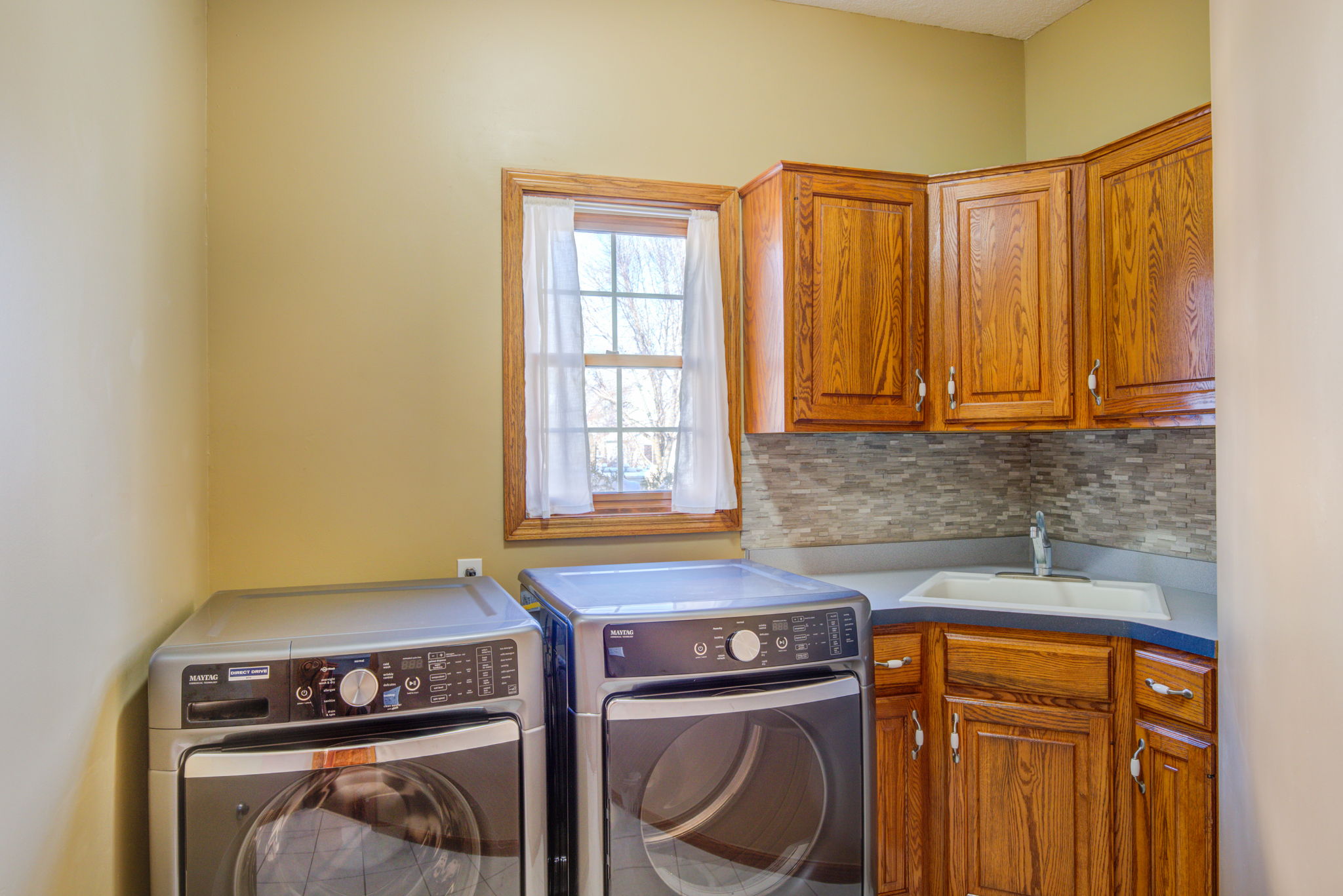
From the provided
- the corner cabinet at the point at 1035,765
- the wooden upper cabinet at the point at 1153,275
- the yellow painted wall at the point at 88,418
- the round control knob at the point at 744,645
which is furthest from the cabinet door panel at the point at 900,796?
the yellow painted wall at the point at 88,418

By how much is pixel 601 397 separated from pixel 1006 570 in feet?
5.03

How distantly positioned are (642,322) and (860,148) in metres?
1.03

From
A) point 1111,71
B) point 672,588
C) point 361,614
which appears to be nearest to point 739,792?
point 672,588

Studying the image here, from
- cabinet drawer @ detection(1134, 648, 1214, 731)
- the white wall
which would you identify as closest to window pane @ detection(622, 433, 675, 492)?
cabinet drawer @ detection(1134, 648, 1214, 731)

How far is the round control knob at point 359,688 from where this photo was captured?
151 cm

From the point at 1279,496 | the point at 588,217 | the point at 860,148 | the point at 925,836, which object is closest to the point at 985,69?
the point at 860,148

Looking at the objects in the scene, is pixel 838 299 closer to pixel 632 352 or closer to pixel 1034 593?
pixel 632 352

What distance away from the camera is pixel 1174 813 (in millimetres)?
1954

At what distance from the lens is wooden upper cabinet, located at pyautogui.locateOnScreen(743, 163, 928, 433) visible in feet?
8.09

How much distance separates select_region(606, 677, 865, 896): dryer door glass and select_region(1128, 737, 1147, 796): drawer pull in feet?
2.45

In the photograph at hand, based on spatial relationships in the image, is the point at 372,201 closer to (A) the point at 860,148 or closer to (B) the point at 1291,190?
(A) the point at 860,148

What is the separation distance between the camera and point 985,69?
311 centimetres

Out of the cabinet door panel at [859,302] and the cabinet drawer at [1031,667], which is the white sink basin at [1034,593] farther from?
the cabinet door panel at [859,302]

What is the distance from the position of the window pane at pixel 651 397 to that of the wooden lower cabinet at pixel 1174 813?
1579mm
